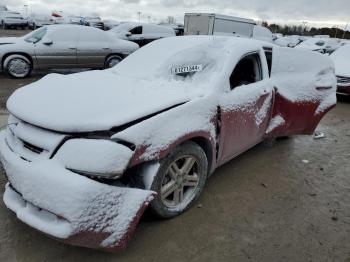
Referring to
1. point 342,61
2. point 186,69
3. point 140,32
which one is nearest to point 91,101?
point 186,69

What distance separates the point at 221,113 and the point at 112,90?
1029 millimetres

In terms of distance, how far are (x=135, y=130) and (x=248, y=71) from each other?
204 cm

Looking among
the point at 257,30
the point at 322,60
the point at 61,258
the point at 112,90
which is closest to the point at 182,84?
the point at 112,90

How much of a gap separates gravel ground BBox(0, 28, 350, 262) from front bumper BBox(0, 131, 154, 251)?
0.36 meters

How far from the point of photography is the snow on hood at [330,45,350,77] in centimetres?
827

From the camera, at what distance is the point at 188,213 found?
3102mm

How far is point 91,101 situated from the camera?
107 inches

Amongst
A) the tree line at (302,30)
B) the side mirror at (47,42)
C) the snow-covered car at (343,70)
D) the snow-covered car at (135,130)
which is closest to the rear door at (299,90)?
the snow-covered car at (135,130)

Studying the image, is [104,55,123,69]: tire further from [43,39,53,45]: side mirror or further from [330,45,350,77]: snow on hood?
[330,45,350,77]: snow on hood

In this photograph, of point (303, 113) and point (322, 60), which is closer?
point (303, 113)

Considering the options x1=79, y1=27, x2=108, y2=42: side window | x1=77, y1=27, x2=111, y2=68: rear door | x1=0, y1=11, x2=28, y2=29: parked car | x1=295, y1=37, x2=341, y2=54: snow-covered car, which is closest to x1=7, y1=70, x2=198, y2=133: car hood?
x1=77, y1=27, x2=111, y2=68: rear door

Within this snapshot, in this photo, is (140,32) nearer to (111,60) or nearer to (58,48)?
(111,60)

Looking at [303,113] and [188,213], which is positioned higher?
[303,113]

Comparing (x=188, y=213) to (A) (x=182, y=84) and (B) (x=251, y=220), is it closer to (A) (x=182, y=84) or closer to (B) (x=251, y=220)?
(B) (x=251, y=220)
